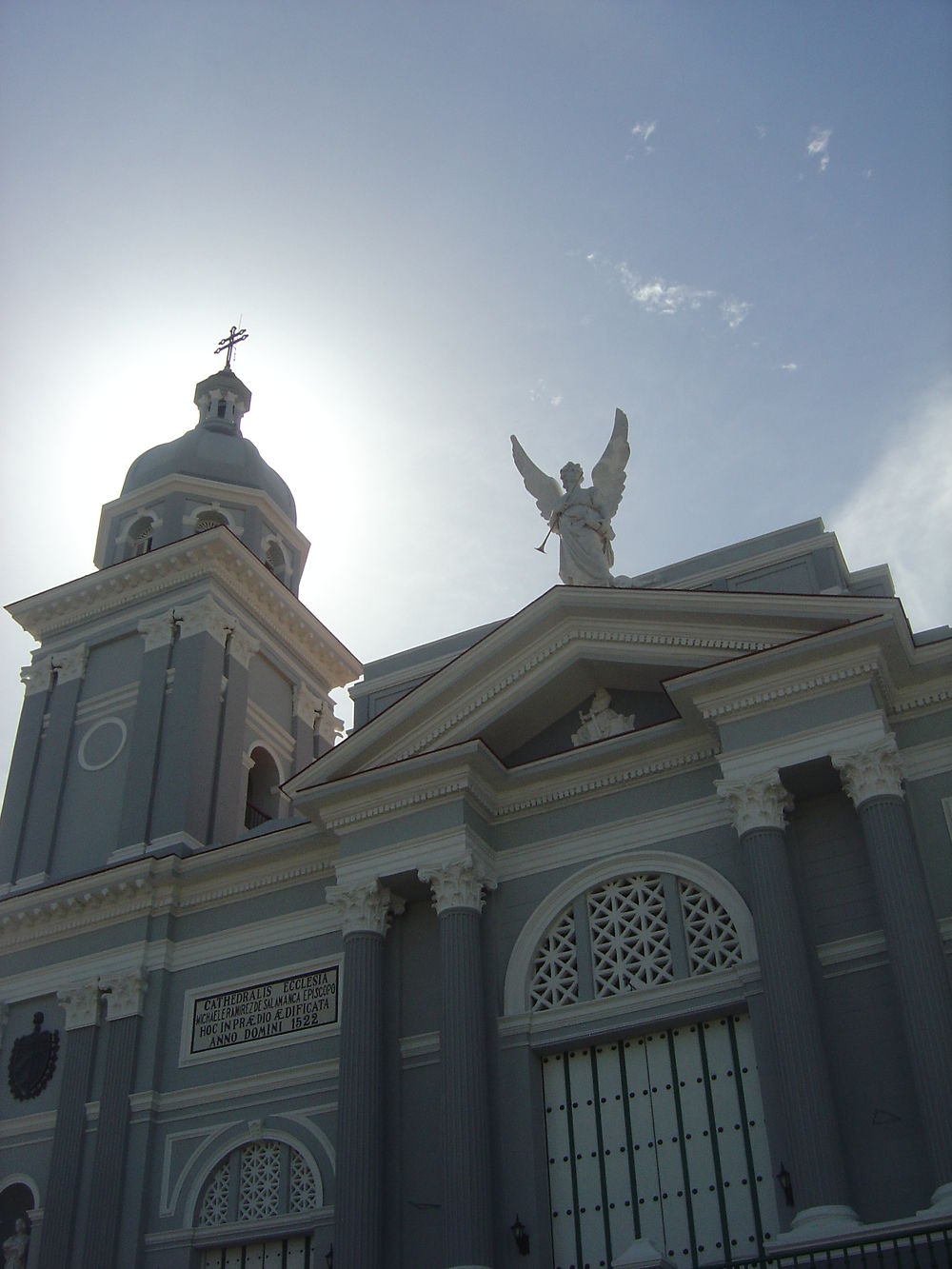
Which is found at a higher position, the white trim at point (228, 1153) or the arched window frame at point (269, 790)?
the arched window frame at point (269, 790)

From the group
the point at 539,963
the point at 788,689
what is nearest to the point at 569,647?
the point at 788,689

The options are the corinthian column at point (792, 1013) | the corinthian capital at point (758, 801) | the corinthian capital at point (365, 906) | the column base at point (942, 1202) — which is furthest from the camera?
the corinthian capital at point (365, 906)

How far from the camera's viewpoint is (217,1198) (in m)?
18.1

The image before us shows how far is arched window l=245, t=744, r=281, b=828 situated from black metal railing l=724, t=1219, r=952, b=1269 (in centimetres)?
1407

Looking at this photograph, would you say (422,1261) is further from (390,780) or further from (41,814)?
(41,814)

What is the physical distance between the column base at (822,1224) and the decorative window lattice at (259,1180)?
7.16 m

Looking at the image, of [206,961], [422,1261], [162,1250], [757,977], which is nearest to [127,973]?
[206,961]

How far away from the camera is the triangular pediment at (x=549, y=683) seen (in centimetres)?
1827

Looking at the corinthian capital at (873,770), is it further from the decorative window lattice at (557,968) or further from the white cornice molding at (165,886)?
the white cornice molding at (165,886)

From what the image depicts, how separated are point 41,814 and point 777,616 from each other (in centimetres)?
1350

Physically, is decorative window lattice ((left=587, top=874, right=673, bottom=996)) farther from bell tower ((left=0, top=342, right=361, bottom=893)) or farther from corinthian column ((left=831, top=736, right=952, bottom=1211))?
bell tower ((left=0, top=342, right=361, bottom=893))

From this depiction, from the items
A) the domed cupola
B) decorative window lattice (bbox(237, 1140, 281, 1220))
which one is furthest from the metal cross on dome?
decorative window lattice (bbox(237, 1140, 281, 1220))

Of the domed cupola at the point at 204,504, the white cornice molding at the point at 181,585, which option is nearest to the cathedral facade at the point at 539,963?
the white cornice molding at the point at 181,585

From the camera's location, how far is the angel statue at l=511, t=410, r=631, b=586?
20.0m
